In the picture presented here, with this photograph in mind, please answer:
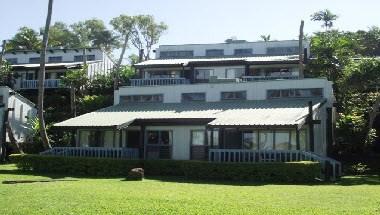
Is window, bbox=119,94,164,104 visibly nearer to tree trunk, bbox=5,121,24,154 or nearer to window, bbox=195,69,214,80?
window, bbox=195,69,214,80

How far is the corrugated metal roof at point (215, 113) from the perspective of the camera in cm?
2639

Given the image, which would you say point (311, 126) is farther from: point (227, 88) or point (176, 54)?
point (176, 54)

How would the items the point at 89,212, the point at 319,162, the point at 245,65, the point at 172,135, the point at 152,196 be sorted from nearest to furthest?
the point at 89,212, the point at 152,196, the point at 319,162, the point at 172,135, the point at 245,65

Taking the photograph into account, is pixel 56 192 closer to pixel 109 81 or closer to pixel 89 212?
pixel 89 212

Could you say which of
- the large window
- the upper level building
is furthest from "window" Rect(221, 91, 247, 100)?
the upper level building

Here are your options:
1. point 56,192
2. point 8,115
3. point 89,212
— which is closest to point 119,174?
point 56,192

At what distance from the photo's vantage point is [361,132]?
32312mm

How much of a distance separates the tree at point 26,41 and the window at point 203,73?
30.6 metres

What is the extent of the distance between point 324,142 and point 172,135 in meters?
10.00

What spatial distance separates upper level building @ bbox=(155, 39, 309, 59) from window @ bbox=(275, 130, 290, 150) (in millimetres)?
20747

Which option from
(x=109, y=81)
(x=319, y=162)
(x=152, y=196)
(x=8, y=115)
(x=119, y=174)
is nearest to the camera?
(x=152, y=196)

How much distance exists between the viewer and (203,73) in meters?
41.8

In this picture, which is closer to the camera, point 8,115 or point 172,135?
point 172,135

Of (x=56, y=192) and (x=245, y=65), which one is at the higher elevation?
(x=245, y=65)
